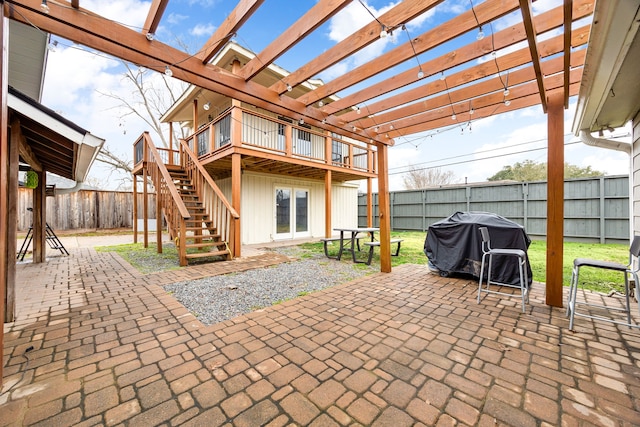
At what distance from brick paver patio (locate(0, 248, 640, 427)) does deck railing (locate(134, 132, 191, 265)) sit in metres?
1.95

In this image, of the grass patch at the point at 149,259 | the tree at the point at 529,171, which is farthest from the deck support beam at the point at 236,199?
the tree at the point at 529,171

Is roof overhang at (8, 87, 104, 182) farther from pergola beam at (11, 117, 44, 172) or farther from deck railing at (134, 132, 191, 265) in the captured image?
deck railing at (134, 132, 191, 265)

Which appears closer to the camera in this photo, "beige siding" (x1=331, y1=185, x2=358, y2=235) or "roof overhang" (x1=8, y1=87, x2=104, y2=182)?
"roof overhang" (x1=8, y1=87, x2=104, y2=182)

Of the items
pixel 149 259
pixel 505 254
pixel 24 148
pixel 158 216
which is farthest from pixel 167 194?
pixel 505 254

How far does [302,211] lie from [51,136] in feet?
24.9

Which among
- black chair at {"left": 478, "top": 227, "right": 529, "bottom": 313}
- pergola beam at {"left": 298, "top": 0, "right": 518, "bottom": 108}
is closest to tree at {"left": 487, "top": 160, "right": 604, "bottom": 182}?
black chair at {"left": 478, "top": 227, "right": 529, "bottom": 313}

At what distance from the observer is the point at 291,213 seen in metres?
10.0

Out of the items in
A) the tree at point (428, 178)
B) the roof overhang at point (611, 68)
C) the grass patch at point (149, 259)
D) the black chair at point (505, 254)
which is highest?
the tree at point (428, 178)

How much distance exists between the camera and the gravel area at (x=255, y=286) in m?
3.04

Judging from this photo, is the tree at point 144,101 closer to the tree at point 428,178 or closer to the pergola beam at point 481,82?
the pergola beam at point 481,82

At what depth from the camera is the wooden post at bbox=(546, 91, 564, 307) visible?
9.66 feet

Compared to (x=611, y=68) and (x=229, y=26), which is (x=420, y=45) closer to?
(x=611, y=68)

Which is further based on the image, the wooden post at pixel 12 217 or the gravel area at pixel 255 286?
the gravel area at pixel 255 286

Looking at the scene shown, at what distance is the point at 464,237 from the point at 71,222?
15676 millimetres
